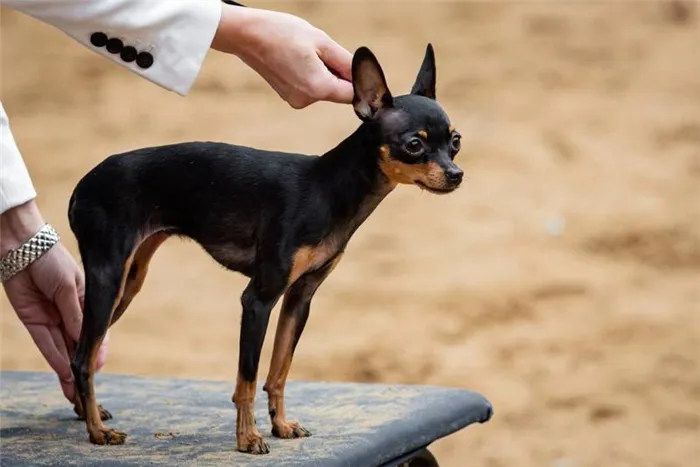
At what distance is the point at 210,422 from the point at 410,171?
807 mm

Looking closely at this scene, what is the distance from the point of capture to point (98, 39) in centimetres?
224

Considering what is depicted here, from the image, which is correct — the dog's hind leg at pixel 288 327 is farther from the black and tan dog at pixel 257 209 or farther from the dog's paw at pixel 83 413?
the dog's paw at pixel 83 413

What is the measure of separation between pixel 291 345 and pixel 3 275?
654 millimetres

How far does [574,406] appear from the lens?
4.76 meters

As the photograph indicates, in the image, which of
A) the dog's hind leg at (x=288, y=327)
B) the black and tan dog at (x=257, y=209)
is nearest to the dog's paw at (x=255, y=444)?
the black and tan dog at (x=257, y=209)

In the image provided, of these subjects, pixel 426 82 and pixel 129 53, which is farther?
pixel 426 82

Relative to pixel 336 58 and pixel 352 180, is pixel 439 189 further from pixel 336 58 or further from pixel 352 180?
pixel 336 58

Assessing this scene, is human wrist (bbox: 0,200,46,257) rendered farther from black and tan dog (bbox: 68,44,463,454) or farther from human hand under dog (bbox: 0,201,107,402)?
black and tan dog (bbox: 68,44,463,454)

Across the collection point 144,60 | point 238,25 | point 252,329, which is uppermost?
point 238,25

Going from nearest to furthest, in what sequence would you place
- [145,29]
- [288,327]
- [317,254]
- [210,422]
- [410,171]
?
1. [145,29]
2. [410,171]
3. [317,254]
4. [288,327]
5. [210,422]

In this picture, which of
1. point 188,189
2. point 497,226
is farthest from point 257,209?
point 497,226

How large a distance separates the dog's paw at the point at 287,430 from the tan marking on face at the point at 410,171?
1.78ft

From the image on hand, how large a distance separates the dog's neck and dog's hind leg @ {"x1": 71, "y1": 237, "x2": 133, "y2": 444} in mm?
389

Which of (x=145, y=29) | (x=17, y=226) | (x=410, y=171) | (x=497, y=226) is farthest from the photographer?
(x=497, y=226)
